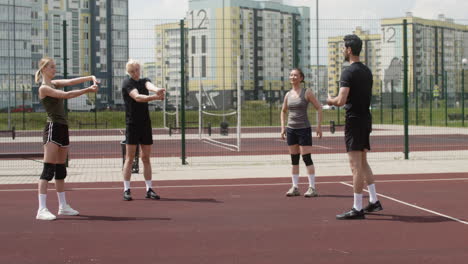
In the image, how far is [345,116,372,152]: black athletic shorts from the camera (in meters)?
7.93

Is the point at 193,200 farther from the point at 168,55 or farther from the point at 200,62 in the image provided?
Result: the point at 168,55

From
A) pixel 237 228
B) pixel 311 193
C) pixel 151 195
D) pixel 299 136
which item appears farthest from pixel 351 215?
pixel 151 195

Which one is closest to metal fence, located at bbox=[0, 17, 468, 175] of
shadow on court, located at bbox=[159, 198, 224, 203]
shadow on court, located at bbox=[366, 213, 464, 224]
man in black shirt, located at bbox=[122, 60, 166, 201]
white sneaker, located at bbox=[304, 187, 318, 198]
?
man in black shirt, located at bbox=[122, 60, 166, 201]

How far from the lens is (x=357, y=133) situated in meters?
7.94

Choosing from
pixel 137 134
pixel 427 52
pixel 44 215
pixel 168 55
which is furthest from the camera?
pixel 427 52

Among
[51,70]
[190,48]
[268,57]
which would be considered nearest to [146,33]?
[190,48]

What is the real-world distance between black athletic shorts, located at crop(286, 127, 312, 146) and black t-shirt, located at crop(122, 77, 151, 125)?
2.03 meters

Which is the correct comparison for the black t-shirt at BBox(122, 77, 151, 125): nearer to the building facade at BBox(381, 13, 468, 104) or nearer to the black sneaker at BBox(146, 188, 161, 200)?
the black sneaker at BBox(146, 188, 161, 200)

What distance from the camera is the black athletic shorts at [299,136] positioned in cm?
1004

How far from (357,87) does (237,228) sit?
6.78 ft

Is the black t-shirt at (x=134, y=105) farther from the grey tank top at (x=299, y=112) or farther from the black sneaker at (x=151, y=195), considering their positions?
the grey tank top at (x=299, y=112)

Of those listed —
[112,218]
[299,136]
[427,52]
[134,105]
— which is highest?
[427,52]

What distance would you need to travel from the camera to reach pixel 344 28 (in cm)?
1518

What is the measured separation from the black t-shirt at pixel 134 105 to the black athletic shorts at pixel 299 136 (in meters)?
2.03
